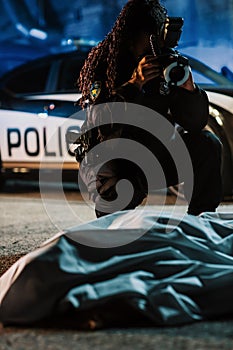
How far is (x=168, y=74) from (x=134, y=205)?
816 mm

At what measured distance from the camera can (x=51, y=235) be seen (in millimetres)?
5191

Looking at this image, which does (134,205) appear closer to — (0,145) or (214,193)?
(214,193)

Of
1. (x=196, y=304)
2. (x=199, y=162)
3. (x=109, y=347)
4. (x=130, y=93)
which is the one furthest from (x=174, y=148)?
(x=109, y=347)

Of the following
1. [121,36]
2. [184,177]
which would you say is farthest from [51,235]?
[121,36]

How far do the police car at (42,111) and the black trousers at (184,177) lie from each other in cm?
239

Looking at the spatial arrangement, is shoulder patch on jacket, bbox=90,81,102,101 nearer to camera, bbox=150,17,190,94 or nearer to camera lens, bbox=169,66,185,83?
camera, bbox=150,17,190,94

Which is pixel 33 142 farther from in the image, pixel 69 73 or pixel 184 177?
pixel 184 177

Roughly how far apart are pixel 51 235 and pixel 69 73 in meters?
2.97

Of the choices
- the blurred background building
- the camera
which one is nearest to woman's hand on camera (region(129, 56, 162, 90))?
the camera

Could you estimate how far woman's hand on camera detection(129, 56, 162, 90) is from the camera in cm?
407

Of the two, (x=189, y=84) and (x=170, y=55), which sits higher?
(x=170, y=55)

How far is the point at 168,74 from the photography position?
401 cm

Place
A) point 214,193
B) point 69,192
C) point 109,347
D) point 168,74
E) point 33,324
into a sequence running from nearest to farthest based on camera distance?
point 109,347, point 33,324, point 168,74, point 214,193, point 69,192

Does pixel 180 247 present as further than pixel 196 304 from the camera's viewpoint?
Yes
